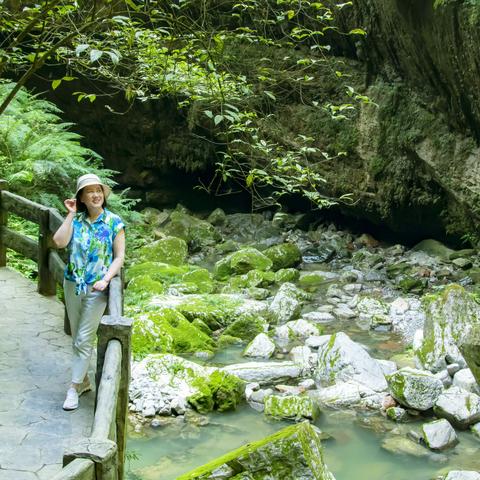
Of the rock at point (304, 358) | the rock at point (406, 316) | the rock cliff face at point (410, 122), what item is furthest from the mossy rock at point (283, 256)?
the rock at point (304, 358)

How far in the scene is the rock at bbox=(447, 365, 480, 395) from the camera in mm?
6727

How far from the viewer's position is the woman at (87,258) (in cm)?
390

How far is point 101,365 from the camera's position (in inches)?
133

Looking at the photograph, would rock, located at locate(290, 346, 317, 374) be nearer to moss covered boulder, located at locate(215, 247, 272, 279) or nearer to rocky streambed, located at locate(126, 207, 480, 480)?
rocky streambed, located at locate(126, 207, 480, 480)

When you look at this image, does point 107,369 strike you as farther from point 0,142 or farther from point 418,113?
point 418,113

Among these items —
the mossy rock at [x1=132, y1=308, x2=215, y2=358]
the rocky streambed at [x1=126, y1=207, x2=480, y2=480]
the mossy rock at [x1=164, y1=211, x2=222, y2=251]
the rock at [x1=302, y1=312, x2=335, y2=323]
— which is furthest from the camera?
the mossy rock at [x1=164, y1=211, x2=222, y2=251]

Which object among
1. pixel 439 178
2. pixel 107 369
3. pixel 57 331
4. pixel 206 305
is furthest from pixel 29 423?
pixel 439 178

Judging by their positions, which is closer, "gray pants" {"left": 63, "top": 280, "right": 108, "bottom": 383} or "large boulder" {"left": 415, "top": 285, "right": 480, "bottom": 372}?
"gray pants" {"left": 63, "top": 280, "right": 108, "bottom": 383}

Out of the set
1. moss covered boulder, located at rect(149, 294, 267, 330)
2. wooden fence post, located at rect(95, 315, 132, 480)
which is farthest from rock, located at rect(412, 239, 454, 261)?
wooden fence post, located at rect(95, 315, 132, 480)

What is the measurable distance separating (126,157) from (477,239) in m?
10.9

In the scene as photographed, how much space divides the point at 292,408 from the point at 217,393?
802 mm

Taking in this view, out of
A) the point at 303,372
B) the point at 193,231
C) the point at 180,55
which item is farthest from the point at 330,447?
the point at 193,231

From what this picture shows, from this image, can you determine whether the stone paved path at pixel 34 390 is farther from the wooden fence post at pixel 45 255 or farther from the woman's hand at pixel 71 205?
the woman's hand at pixel 71 205

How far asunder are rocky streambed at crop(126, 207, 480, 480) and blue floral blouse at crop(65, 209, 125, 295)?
1442 mm
